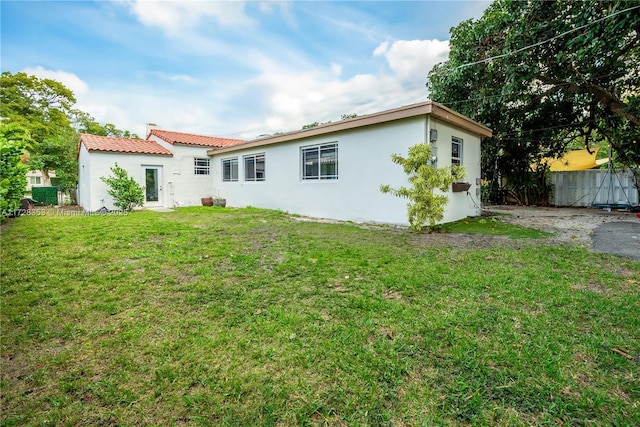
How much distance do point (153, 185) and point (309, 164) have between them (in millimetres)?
7970

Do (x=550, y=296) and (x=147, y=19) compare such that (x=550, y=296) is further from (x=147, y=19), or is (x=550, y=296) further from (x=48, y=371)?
(x=147, y=19)

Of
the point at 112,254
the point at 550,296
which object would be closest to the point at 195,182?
the point at 112,254

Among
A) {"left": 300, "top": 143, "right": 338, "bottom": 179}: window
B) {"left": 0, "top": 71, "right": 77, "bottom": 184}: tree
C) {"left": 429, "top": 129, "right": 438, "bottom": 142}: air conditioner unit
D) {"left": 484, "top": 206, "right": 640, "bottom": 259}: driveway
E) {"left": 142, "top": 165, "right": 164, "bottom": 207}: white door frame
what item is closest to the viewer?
{"left": 484, "top": 206, "right": 640, "bottom": 259}: driveway

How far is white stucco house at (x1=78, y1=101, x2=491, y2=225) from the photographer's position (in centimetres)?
740

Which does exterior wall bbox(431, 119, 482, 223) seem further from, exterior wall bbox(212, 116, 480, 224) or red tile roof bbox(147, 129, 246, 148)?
red tile roof bbox(147, 129, 246, 148)

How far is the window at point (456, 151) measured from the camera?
8234mm

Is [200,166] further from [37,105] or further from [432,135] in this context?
[37,105]

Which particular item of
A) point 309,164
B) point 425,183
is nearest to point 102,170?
point 309,164

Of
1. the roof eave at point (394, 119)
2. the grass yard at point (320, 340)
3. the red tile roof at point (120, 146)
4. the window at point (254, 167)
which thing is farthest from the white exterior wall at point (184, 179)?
the grass yard at point (320, 340)

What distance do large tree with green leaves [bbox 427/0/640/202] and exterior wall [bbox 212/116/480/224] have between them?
8.85ft

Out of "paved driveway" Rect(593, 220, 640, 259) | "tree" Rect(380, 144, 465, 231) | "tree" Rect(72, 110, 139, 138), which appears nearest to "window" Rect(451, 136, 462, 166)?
"tree" Rect(380, 144, 465, 231)

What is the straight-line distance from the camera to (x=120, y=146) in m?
12.4

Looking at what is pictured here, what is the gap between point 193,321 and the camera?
2586 millimetres

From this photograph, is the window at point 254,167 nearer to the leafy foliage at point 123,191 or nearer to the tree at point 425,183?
the leafy foliage at point 123,191
